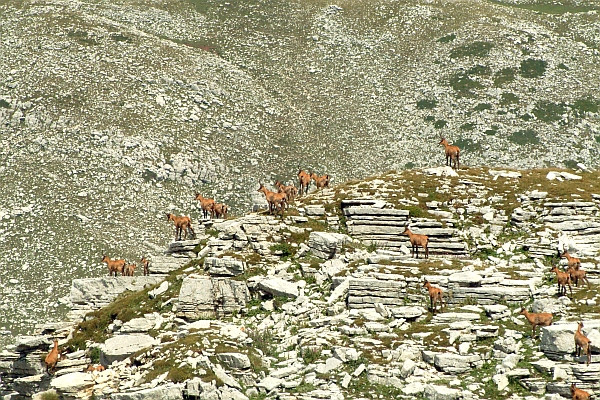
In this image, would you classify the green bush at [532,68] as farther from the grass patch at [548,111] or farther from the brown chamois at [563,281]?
the brown chamois at [563,281]

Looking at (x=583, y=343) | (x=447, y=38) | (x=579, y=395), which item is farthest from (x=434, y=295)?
(x=447, y=38)

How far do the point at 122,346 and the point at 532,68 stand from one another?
94.2m

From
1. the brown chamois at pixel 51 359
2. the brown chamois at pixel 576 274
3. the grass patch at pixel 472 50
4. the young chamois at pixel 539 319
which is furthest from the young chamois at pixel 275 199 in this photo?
the grass patch at pixel 472 50

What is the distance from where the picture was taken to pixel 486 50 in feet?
382

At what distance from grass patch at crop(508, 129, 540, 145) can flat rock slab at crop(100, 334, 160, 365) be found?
75.1 metres

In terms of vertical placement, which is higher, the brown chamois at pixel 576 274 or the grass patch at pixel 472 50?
the grass patch at pixel 472 50

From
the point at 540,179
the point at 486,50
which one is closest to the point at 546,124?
the point at 486,50

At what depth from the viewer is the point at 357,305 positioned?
32812mm

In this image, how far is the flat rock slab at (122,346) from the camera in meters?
32.5

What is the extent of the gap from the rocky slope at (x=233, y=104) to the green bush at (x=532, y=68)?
27 cm

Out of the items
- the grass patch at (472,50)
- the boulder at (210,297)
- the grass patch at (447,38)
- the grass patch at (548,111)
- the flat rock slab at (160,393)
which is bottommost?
the flat rock slab at (160,393)

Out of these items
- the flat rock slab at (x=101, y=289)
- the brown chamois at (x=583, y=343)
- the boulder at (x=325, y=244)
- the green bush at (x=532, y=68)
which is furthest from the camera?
the green bush at (x=532, y=68)

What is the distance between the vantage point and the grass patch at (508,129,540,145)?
97312 millimetres

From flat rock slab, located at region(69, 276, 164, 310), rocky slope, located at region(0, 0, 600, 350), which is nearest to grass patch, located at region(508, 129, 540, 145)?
rocky slope, located at region(0, 0, 600, 350)
